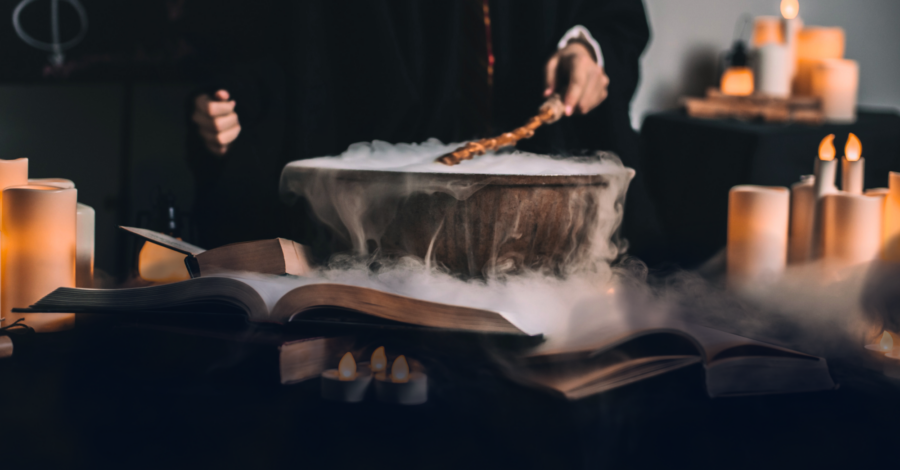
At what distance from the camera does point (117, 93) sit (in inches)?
55.7

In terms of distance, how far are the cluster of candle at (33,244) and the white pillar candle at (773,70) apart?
184 cm

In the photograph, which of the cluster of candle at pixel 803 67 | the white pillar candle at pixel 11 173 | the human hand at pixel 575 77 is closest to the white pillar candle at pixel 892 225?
the human hand at pixel 575 77

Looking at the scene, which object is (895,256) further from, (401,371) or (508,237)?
(401,371)

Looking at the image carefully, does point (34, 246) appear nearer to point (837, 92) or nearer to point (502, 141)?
point (502, 141)

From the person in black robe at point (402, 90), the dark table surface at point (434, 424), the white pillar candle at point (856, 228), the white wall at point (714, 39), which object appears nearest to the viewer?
the dark table surface at point (434, 424)

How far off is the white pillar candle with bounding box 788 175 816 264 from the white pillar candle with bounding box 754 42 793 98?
4.29ft

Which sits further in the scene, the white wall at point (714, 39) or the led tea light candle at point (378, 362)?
the white wall at point (714, 39)

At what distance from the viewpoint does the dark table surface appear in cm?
31

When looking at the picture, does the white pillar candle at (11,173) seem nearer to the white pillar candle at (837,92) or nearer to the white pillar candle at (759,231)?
the white pillar candle at (759,231)

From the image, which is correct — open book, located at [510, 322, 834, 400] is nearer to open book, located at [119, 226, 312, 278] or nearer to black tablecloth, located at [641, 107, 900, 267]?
open book, located at [119, 226, 312, 278]

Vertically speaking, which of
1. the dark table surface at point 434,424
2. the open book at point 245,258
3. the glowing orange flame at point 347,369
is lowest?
the dark table surface at point 434,424

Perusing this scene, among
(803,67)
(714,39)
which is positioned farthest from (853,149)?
(714,39)

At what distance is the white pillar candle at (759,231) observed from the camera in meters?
0.59

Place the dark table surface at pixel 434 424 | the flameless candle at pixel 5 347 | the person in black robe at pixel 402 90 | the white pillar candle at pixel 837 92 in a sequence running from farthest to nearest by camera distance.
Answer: the white pillar candle at pixel 837 92 → the person in black robe at pixel 402 90 → the flameless candle at pixel 5 347 → the dark table surface at pixel 434 424
